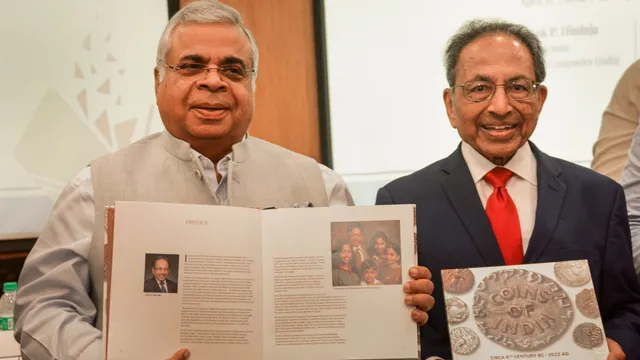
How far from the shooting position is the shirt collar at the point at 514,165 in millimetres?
1913

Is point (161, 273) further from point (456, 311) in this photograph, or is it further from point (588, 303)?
point (588, 303)

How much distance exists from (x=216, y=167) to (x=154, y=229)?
430mm

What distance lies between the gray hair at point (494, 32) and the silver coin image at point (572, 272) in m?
0.53

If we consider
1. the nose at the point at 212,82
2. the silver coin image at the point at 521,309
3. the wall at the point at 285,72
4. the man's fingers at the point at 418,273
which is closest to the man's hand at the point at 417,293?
the man's fingers at the point at 418,273

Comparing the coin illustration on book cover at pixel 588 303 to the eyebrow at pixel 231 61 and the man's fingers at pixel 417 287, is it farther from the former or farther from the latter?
the eyebrow at pixel 231 61

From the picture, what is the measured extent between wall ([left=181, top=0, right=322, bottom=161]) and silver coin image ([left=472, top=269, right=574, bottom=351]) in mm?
1931

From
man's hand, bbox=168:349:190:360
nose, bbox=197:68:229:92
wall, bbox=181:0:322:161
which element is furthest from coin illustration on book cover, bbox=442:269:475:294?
wall, bbox=181:0:322:161

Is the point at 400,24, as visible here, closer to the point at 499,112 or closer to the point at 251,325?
the point at 499,112

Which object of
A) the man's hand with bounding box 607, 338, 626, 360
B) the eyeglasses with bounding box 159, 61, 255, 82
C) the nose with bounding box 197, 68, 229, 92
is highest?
the eyeglasses with bounding box 159, 61, 255, 82

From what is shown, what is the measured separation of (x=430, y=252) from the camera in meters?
1.84

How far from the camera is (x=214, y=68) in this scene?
1849mm

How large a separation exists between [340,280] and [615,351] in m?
0.72

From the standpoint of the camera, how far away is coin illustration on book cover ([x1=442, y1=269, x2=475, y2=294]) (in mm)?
1662

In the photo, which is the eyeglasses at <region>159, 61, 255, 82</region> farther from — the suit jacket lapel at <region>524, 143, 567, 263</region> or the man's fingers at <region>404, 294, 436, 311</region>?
the suit jacket lapel at <region>524, 143, 567, 263</region>
